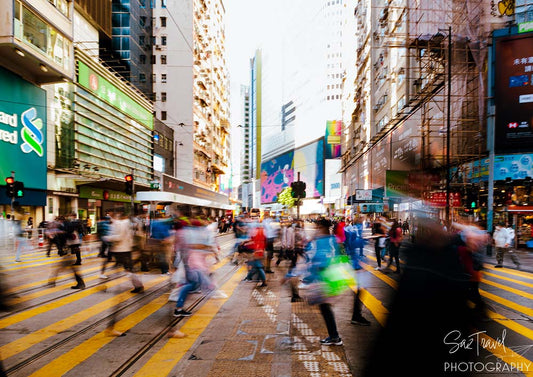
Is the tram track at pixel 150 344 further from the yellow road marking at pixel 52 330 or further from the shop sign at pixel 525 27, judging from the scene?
the shop sign at pixel 525 27

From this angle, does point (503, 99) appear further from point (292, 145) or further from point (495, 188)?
point (292, 145)

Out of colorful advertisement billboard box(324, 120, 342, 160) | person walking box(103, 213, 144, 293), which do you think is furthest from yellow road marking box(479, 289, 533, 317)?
colorful advertisement billboard box(324, 120, 342, 160)

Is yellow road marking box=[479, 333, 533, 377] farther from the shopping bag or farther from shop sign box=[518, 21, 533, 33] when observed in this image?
shop sign box=[518, 21, 533, 33]

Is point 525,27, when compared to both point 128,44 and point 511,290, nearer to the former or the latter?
point 511,290

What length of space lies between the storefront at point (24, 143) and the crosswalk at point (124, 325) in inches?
536

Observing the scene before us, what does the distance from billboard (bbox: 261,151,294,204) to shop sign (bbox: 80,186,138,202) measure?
84630mm

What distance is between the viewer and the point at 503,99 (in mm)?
22562

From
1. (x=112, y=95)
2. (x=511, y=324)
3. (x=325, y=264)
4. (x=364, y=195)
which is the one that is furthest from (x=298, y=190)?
(x=112, y=95)

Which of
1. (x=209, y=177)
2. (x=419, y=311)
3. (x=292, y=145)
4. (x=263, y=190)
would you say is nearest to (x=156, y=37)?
(x=209, y=177)

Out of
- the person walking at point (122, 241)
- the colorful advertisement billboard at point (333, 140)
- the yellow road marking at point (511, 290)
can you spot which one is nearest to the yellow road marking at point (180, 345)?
the person walking at point (122, 241)

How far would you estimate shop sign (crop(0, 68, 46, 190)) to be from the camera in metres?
21.3

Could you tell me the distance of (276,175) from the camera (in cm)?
13188

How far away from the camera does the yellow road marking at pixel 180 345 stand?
4.44 meters

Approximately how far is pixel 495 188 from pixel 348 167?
40.8 metres
